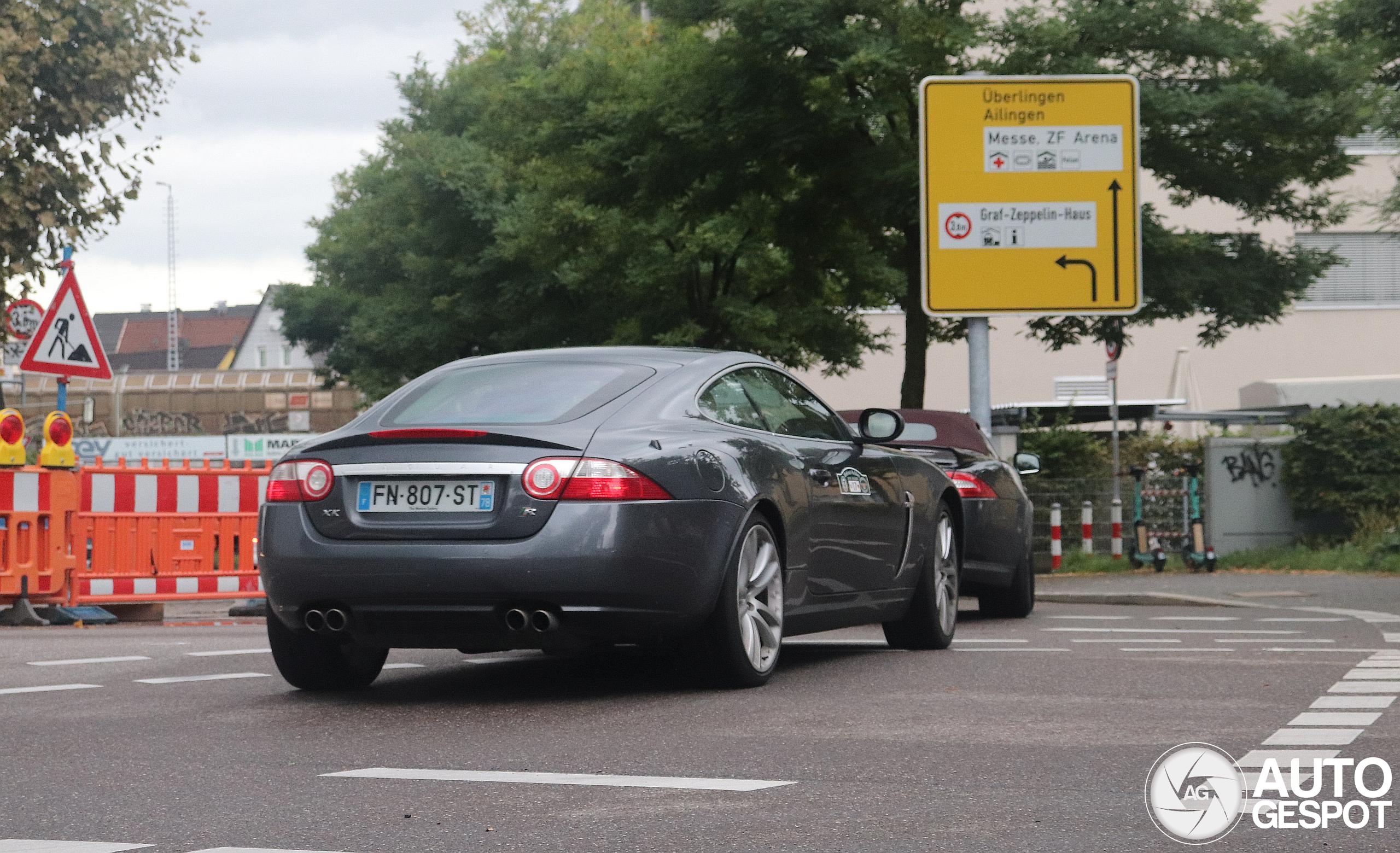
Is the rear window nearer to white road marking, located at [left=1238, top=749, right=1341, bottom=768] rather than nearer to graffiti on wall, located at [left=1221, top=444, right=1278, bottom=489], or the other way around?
white road marking, located at [left=1238, top=749, right=1341, bottom=768]

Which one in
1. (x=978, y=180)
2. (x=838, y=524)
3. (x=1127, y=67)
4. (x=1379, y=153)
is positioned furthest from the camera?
(x=1379, y=153)

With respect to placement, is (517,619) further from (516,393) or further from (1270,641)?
(1270,641)

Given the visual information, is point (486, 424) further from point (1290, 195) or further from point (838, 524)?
point (1290, 195)

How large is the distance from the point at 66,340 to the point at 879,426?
915cm

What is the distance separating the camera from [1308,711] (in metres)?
6.96

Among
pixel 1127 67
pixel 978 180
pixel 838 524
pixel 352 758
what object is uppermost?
pixel 1127 67

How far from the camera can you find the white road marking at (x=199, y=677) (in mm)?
8750

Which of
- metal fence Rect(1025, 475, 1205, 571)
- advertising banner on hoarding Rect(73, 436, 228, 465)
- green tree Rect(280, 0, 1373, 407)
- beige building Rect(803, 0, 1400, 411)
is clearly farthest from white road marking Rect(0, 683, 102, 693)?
advertising banner on hoarding Rect(73, 436, 228, 465)

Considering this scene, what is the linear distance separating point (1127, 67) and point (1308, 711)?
17.0 meters

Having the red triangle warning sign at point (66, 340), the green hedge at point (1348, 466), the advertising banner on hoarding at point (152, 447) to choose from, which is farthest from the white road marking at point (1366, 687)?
the advertising banner on hoarding at point (152, 447)

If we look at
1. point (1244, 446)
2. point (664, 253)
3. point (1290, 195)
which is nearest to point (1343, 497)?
point (1244, 446)

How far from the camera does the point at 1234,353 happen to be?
4697 cm

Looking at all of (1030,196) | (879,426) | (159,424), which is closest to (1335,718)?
(879,426)

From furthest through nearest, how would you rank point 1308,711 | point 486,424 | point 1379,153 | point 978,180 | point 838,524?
point 1379,153
point 978,180
point 838,524
point 486,424
point 1308,711
